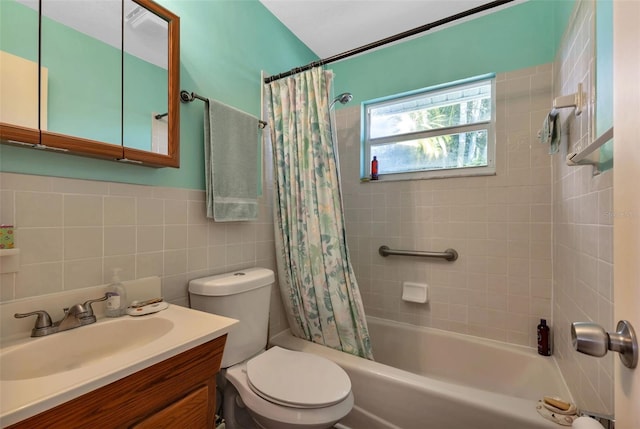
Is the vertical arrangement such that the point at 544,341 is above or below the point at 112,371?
below

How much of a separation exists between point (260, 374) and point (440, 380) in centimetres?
105

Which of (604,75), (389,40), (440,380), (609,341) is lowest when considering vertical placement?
(440,380)

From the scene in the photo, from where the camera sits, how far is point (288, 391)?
1.09 meters

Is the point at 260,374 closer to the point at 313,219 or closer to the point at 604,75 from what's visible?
the point at 313,219

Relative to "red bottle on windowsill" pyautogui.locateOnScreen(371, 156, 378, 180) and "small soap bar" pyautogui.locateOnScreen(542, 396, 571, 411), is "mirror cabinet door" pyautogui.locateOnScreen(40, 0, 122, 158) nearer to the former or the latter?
"red bottle on windowsill" pyautogui.locateOnScreen(371, 156, 378, 180)

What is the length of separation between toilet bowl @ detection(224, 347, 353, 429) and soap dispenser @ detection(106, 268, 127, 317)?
53 cm

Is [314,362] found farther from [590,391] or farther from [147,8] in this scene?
[147,8]

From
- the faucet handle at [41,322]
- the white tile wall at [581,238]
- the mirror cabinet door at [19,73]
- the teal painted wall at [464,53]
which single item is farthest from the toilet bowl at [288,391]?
the teal painted wall at [464,53]

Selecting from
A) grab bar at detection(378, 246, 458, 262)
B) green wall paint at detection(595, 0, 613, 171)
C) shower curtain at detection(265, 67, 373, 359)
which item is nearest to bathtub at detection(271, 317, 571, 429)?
shower curtain at detection(265, 67, 373, 359)

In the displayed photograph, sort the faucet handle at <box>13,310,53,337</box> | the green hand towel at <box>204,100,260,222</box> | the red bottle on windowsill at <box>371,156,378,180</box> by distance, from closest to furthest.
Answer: the faucet handle at <box>13,310,53,337</box> < the green hand towel at <box>204,100,260,222</box> < the red bottle on windowsill at <box>371,156,378,180</box>

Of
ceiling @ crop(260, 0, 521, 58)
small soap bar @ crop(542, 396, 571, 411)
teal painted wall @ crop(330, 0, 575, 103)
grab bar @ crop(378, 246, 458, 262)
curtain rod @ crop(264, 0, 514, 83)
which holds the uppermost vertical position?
ceiling @ crop(260, 0, 521, 58)

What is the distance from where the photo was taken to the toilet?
1.04 m

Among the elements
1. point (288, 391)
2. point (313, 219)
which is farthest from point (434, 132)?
point (288, 391)

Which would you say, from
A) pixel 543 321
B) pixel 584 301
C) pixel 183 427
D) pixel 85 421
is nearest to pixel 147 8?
pixel 85 421
